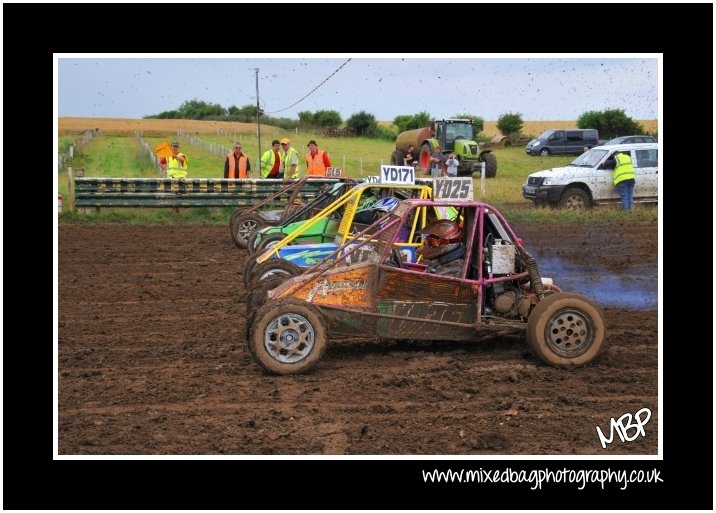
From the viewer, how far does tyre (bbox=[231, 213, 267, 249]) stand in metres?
16.2

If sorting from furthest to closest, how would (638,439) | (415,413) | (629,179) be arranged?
1. (629,179)
2. (415,413)
3. (638,439)

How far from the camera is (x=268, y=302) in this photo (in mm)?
7906

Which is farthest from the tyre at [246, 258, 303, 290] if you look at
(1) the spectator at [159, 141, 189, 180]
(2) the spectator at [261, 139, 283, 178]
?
(1) the spectator at [159, 141, 189, 180]

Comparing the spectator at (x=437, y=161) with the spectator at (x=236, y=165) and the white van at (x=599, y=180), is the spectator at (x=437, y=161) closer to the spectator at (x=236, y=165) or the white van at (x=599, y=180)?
the white van at (x=599, y=180)

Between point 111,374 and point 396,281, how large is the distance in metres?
2.60

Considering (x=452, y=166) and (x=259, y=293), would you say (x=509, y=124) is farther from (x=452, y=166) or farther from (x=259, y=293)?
(x=259, y=293)

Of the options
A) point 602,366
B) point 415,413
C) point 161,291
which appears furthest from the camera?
point 161,291

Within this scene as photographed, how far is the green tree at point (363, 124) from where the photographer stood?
4212 cm

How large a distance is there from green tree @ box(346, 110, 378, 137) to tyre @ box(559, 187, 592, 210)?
2160cm

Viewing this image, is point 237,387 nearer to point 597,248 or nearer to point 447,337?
point 447,337

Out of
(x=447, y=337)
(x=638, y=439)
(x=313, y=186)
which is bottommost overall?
(x=638, y=439)

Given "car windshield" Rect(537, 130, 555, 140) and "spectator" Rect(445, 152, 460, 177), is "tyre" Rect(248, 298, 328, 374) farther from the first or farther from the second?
"car windshield" Rect(537, 130, 555, 140)

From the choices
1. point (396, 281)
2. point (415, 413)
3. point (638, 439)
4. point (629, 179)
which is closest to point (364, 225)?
point (396, 281)

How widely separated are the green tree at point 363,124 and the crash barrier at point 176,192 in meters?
21.2
